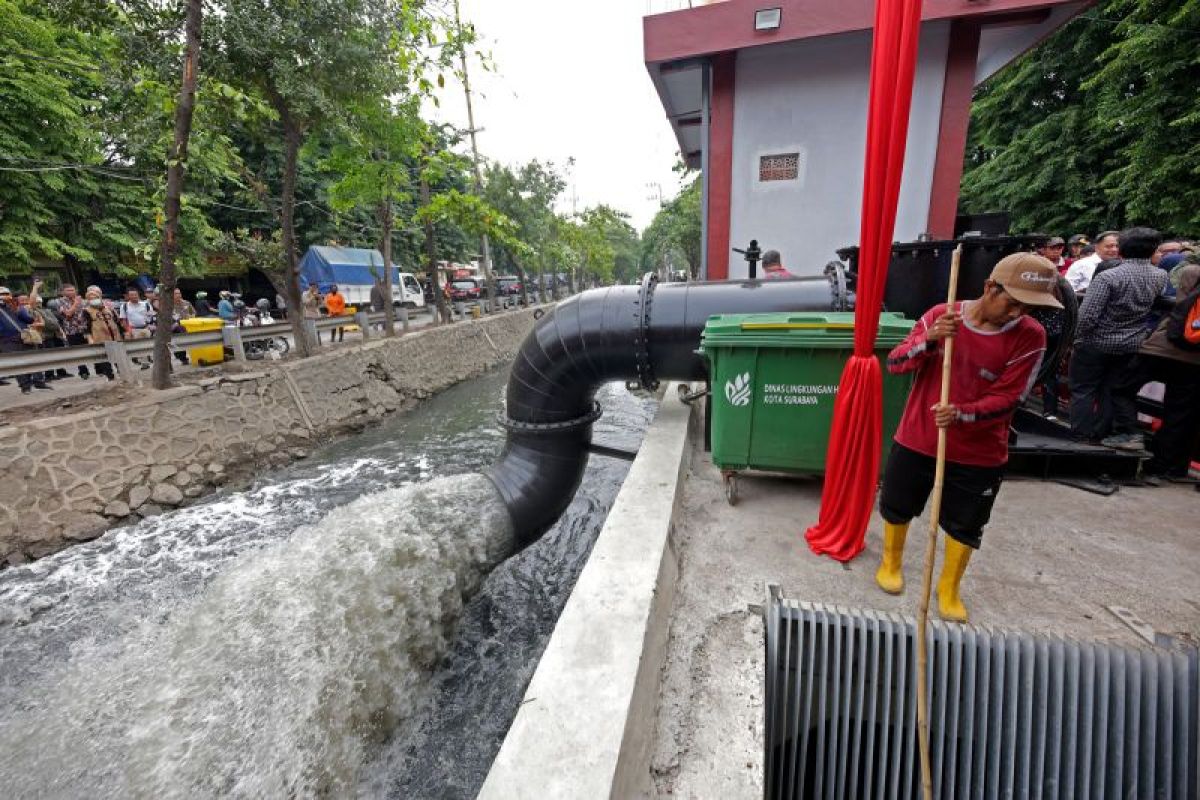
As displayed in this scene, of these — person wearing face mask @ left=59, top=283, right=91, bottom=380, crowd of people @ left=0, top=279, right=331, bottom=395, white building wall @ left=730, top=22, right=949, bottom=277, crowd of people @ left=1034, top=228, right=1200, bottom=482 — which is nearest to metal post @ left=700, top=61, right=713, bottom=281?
white building wall @ left=730, top=22, right=949, bottom=277

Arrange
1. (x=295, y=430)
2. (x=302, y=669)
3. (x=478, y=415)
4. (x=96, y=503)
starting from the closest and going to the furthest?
(x=302, y=669) → (x=96, y=503) → (x=295, y=430) → (x=478, y=415)

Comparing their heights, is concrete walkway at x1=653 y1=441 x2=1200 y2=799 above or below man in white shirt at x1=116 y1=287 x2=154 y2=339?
below

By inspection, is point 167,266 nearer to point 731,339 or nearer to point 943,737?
point 731,339

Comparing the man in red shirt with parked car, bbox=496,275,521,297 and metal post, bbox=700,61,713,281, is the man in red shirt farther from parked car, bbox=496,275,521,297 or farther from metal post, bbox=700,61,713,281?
parked car, bbox=496,275,521,297

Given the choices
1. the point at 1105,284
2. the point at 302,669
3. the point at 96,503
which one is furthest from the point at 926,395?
the point at 96,503

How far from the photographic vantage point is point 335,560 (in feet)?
Answer: 11.8

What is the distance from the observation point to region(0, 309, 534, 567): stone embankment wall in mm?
5230

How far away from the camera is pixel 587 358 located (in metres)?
3.98

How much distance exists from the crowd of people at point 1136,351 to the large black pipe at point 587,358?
1.98 meters

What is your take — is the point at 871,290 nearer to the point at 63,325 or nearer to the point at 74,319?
the point at 74,319

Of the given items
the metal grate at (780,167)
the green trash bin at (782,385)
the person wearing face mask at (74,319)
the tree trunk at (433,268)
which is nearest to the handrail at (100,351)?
the person wearing face mask at (74,319)

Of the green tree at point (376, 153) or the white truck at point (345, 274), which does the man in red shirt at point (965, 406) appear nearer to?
the green tree at point (376, 153)

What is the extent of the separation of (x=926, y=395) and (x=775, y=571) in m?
1.14

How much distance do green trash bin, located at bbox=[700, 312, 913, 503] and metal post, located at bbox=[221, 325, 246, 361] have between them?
8.83 m
